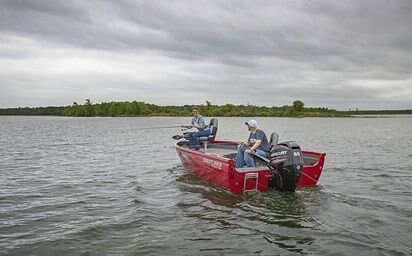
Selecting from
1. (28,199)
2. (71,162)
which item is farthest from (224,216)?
(71,162)

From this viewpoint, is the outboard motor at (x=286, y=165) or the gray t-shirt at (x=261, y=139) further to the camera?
the gray t-shirt at (x=261, y=139)

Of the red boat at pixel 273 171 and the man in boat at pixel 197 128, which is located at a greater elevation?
the man in boat at pixel 197 128

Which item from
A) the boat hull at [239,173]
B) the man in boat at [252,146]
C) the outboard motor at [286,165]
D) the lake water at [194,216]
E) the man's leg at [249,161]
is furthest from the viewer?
the man's leg at [249,161]

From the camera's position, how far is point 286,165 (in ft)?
31.0

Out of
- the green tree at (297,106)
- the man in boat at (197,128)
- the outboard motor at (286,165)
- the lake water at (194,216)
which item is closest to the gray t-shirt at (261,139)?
the outboard motor at (286,165)

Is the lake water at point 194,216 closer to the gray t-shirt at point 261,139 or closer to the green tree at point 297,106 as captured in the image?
the gray t-shirt at point 261,139

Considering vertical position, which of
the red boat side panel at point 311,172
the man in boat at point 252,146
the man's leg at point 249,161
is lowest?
the red boat side panel at point 311,172

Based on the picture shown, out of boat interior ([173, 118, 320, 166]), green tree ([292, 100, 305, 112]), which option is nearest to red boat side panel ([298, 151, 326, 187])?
boat interior ([173, 118, 320, 166])

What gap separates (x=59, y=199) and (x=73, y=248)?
4.12 meters

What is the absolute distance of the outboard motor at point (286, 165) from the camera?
31.0ft

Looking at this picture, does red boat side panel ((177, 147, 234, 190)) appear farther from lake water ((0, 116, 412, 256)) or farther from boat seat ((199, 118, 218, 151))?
boat seat ((199, 118, 218, 151))

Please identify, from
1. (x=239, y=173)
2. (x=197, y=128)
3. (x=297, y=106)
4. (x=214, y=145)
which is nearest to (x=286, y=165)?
(x=239, y=173)

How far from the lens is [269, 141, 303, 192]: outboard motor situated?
9445 mm

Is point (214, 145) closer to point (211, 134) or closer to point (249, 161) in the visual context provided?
point (211, 134)
